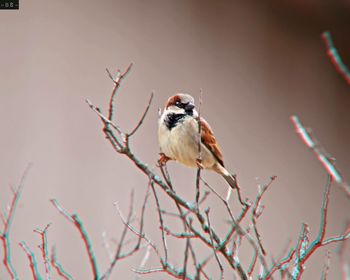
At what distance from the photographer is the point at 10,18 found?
368 centimetres

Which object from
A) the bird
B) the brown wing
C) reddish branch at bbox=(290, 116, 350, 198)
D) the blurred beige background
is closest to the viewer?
reddish branch at bbox=(290, 116, 350, 198)

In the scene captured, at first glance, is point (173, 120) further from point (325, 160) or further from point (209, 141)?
point (325, 160)

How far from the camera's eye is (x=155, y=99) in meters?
4.35

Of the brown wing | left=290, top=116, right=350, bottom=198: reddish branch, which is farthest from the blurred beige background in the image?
left=290, top=116, right=350, bottom=198: reddish branch

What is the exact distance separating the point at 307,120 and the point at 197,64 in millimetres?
1292

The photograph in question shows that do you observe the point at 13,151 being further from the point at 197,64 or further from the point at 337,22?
the point at 337,22

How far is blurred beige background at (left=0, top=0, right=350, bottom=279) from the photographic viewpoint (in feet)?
12.3

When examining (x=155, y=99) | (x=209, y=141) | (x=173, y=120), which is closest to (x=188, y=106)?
(x=173, y=120)

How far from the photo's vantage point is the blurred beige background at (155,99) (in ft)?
12.3

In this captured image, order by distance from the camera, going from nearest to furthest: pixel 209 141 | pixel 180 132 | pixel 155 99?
1. pixel 180 132
2. pixel 209 141
3. pixel 155 99

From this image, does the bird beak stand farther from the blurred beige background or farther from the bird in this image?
the blurred beige background

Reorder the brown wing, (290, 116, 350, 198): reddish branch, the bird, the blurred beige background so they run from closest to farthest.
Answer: (290, 116, 350, 198): reddish branch → the bird → the brown wing → the blurred beige background

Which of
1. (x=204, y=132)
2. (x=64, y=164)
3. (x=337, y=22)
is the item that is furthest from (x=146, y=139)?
(x=337, y=22)

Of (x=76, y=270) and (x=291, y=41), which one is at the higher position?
(x=291, y=41)
